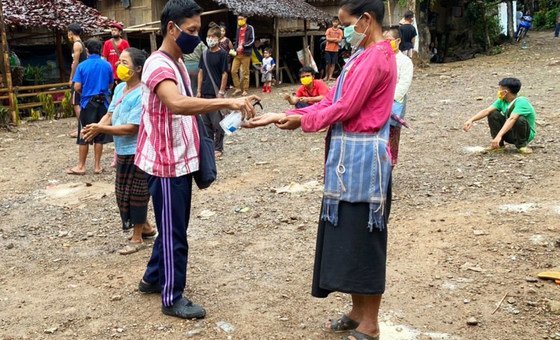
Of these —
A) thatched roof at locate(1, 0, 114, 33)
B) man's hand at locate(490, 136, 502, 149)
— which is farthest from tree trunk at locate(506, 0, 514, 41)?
man's hand at locate(490, 136, 502, 149)

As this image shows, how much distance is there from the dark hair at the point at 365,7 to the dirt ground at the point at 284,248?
5.53ft

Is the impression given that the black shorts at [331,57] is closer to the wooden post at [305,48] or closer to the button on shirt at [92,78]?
the wooden post at [305,48]

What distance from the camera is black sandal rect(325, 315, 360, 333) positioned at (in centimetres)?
329

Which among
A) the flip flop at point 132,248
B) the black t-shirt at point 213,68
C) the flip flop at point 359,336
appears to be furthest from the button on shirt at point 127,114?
the black t-shirt at point 213,68

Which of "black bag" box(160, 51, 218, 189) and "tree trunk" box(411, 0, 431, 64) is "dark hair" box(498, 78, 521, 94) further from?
"tree trunk" box(411, 0, 431, 64)

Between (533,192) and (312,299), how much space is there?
2.84 metres

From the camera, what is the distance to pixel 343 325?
10.8 ft

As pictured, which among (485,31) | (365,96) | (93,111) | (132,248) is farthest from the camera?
(485,31)

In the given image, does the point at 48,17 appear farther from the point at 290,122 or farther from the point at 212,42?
the point at 290,122

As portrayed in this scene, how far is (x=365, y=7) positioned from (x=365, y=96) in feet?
1.39

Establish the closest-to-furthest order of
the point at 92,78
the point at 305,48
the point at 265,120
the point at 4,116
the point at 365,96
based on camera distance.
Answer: the point at 365,96 < the point at 265,120 < the point at 92,78 < the point at 4,116 < the point at 305,48

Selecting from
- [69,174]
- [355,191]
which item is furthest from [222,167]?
[355,191]

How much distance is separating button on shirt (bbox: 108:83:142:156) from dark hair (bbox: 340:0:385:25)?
187cm

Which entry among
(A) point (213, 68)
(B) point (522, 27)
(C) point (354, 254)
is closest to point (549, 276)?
(C) point (354, 254)
